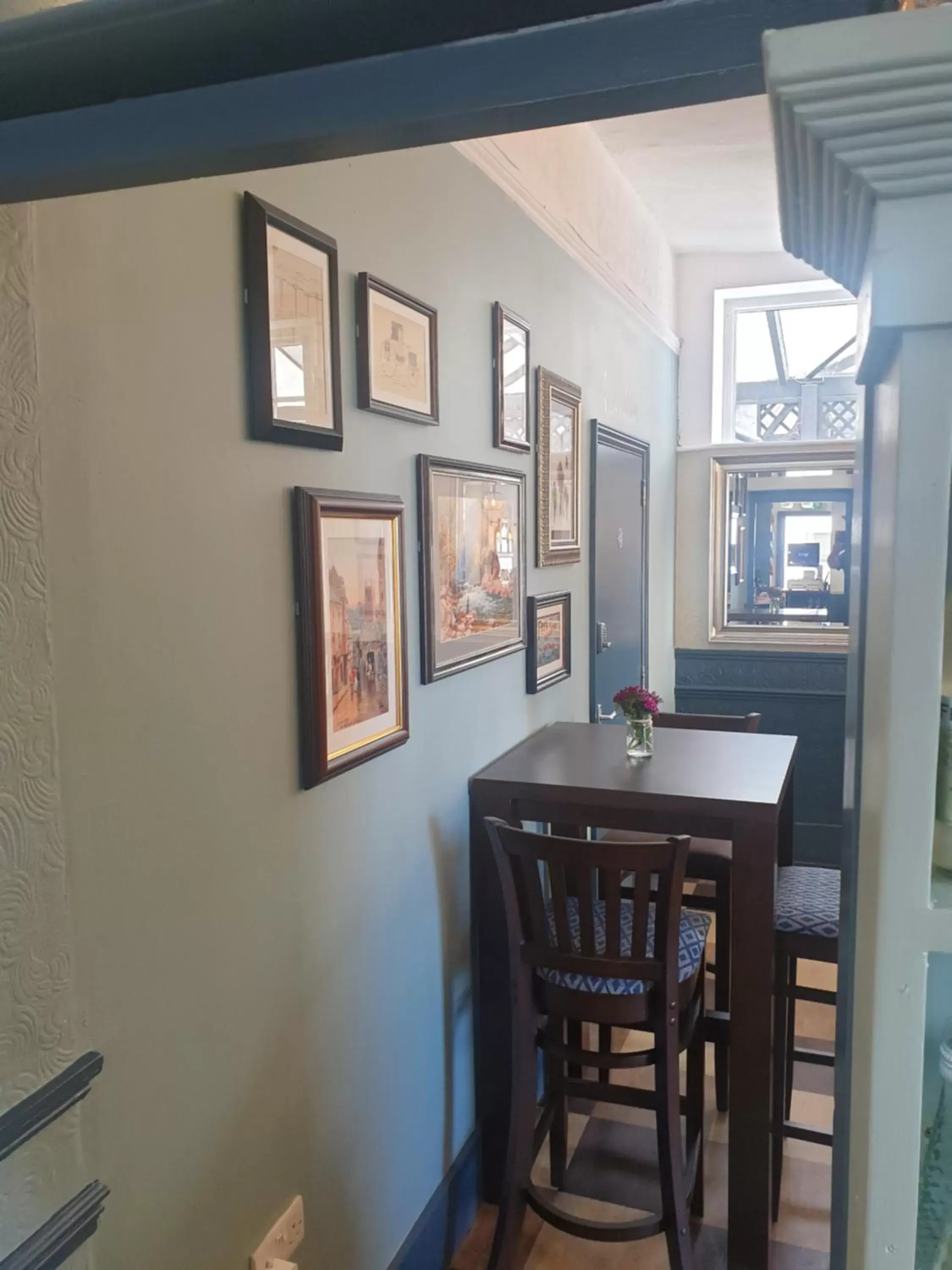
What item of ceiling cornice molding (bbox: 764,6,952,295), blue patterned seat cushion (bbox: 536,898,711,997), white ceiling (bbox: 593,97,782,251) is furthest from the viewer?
white ceiling (bbox: 593,97,782,251)

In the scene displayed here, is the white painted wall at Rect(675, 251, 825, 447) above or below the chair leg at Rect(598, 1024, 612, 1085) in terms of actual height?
above

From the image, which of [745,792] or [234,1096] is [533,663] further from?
[234,1096]

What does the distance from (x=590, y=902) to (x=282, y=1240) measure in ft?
2.43

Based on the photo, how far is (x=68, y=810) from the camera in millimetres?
1039

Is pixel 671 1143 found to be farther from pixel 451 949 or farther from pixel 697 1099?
pixel 451 949

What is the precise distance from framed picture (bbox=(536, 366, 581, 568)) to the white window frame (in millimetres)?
Result: 1837

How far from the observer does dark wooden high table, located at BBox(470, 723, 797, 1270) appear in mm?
1926

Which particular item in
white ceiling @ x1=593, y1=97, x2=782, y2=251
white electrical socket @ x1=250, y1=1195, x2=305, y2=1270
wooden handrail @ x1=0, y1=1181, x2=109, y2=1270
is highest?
white ceiling @ x1=593, y1=97, x2=782, y2=251

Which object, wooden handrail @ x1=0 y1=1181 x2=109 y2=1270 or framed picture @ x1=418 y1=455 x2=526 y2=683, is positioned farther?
framed picture @ x1=418 y1=455 x2=526 y2=683

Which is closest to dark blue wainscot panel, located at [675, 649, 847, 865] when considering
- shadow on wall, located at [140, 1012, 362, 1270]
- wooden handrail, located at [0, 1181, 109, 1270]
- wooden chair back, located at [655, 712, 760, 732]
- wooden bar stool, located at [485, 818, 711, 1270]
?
wooden chair back, located at [655, 712, 760, 732]

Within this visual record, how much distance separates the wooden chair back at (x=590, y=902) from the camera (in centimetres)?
172

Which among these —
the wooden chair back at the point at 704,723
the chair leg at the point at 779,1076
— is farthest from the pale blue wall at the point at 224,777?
the wooden chair back at the point at 704,723

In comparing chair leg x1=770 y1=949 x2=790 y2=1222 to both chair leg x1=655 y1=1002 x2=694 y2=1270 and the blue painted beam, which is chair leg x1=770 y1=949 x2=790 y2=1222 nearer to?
chair leg x1=655 y1=1002 x2=694 y2=1270

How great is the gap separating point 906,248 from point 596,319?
2.75 meters
